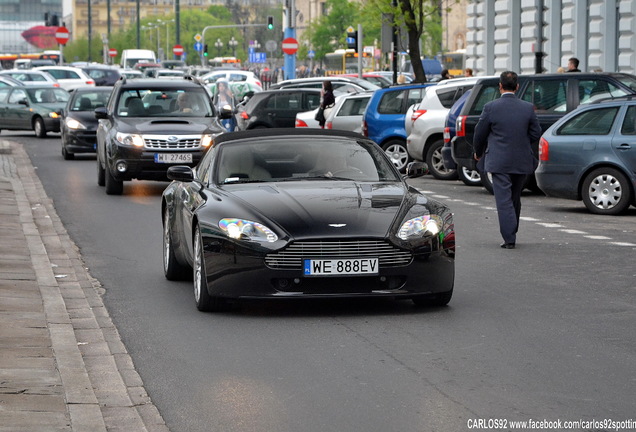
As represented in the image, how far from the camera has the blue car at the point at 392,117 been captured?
2756 cm

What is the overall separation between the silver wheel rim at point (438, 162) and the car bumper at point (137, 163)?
5.92 m

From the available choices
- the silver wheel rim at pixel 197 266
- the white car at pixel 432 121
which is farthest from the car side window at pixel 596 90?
the silver wheel rim at pixel 197 266

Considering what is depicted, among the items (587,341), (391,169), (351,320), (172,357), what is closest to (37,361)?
(172,357)

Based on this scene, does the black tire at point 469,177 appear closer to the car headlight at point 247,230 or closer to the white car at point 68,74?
the car headlight at point 247,230

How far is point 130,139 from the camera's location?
21.8 m

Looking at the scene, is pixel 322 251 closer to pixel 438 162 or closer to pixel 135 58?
pixel 438 162

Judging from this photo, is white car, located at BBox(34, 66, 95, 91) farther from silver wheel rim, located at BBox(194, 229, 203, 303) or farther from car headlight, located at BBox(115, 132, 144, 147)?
silver wheel rim, located at BBox(194, 229, 203, 303)

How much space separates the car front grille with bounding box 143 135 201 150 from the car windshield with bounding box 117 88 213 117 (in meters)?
1.03

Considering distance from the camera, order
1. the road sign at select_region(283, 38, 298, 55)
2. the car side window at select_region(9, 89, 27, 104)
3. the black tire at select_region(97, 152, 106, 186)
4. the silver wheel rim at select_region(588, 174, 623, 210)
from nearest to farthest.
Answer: the silver wheel rim at select_region(588, 174, 623, 210) < the black tire at select_region(97, 152, 106, 186) < the car side window at select_region(9, 89, 27, 104) < the road sign at select_region(283, 38, 298, 55)

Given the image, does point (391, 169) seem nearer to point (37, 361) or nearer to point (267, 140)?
point (267, 140)

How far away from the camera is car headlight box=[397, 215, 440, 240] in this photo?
9.95m

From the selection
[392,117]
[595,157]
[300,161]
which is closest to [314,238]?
[300,161]

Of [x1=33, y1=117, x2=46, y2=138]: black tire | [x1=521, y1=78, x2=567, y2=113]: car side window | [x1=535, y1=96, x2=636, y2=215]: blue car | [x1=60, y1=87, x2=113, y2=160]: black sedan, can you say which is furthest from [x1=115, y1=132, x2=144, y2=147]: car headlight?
[x1=33, y1=117, x2=46, y2=138]: black tire

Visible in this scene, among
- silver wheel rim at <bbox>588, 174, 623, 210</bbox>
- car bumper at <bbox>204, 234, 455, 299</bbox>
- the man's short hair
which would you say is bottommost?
silver wheel rim at <bbox>588, 174, 623, 210</bbox>
